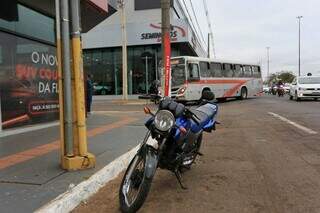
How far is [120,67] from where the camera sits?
4234cm

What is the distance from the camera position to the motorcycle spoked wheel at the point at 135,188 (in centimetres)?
536

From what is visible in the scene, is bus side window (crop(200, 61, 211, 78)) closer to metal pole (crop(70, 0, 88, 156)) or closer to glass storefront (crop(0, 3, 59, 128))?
glass storefront (crop(0, 3, 59, 128))

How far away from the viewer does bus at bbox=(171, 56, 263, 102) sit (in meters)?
28.2

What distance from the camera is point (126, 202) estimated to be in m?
5.46

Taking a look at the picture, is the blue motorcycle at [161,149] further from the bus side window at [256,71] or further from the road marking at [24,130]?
the bus side window at [256,71]

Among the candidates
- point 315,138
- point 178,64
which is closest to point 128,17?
point 178,64

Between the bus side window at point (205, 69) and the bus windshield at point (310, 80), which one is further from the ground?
the bus side window at point (205, 69)

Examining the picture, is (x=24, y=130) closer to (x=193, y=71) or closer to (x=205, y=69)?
(x=193, y=71)

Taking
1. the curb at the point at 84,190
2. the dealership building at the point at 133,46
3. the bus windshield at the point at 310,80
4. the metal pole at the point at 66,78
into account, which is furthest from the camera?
the dealership building at the point at 133,46

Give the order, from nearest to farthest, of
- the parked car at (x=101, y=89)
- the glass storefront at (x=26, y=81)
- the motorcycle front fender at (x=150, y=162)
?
the motorcycle front fender at (x=150, y=162) → the glass storefront at (x=26, y=81) → the parked car at (x=101, y=89)

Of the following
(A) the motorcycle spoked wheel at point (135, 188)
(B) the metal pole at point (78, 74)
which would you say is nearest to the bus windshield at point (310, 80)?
(B) the metal pole at point (78, 74)

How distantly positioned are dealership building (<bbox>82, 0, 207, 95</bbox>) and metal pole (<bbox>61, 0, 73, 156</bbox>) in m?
31.7

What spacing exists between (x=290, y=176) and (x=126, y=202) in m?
2.90

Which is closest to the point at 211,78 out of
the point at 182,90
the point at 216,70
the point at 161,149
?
the point at 216,70
